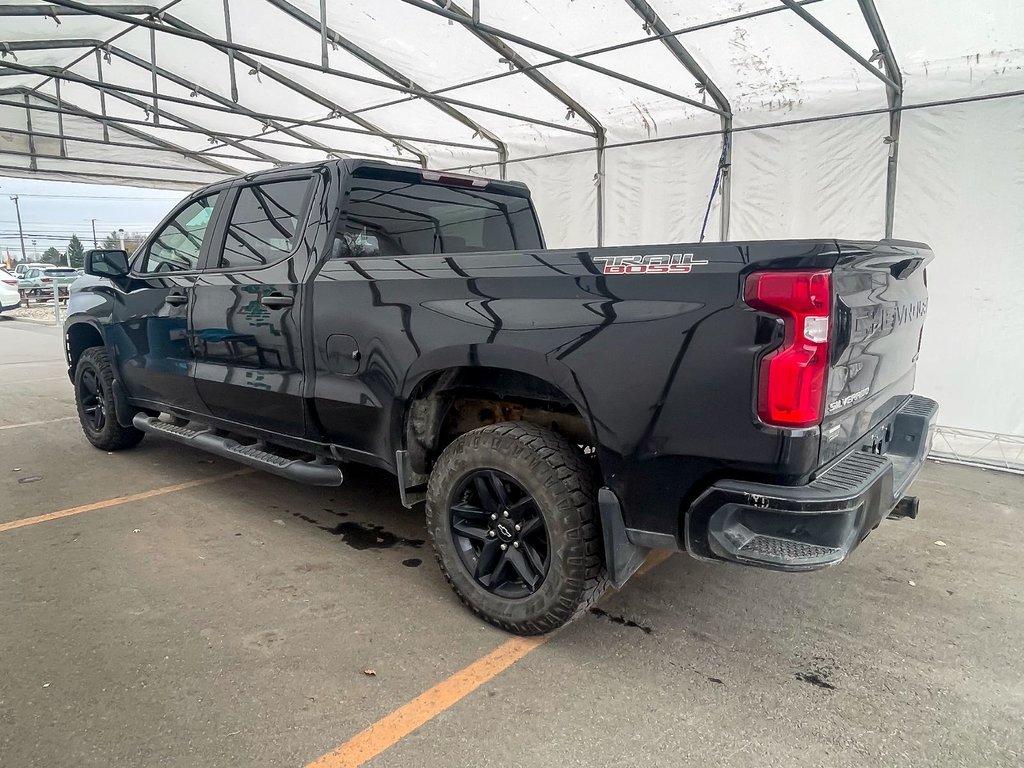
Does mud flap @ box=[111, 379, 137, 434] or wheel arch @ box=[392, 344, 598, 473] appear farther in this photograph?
mud flap @ box=[111, 379, 137, 434]

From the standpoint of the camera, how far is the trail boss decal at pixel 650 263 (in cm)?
216

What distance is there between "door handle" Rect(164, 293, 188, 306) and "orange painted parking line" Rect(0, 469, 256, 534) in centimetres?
125

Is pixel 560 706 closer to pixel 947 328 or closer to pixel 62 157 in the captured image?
pixel 947 328

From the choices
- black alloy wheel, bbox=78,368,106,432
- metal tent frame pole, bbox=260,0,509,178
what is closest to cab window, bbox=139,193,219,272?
black alloy wheel, bbox=78,368,106,432

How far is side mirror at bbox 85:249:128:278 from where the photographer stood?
14.8ft

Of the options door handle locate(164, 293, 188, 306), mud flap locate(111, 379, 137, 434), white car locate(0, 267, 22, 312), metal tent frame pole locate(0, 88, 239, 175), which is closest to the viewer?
door handle locate(164, 293, 188, 306)

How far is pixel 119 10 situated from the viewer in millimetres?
8156

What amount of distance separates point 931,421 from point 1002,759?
4.52 feet

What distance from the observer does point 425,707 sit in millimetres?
2307

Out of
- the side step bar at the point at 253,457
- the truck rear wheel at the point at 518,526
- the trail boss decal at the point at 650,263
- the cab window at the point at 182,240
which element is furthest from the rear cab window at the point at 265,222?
the trail boss decal at the point at 650,263

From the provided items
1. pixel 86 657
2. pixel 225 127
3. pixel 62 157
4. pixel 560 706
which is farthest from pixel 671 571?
pixel 62 157

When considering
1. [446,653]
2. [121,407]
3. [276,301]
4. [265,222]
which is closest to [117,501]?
[121,407]

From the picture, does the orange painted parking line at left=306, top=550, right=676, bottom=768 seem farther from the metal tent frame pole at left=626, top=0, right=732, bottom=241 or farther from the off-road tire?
the metal tent frame pole at left=626, top=0, right=732, bottom=241

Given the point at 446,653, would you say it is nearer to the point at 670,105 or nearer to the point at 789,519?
the point at 789,519
